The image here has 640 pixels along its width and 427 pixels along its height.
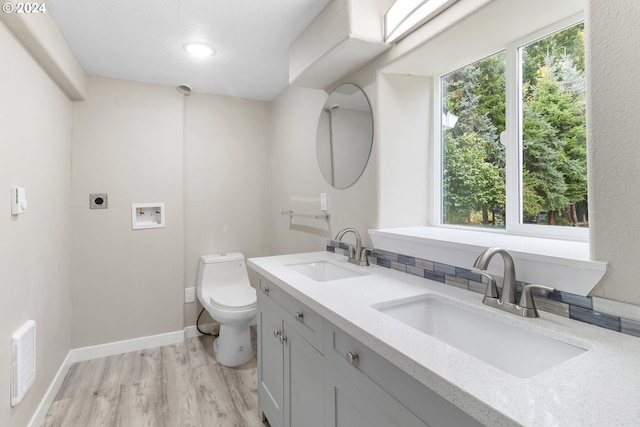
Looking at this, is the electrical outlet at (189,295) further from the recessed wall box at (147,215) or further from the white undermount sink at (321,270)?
the white undermount sink at (321,270)

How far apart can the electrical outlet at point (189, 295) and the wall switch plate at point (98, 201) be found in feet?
3.04

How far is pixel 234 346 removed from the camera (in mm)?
2326

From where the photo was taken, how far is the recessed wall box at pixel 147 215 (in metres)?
2.53

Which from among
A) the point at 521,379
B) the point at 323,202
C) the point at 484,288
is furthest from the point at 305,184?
the point at 521,379

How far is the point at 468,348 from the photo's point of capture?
103 cm

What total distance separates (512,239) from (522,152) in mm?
376

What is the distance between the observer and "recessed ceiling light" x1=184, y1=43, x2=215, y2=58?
6.38 feet

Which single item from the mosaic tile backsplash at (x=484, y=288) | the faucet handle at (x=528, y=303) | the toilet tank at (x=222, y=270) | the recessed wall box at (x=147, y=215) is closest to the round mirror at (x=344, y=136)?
the mosaic tile backsplash at (x=484, y=288)

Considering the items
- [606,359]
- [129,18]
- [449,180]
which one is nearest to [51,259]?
[129,18]

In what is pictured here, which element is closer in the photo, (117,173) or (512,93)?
(512,93)

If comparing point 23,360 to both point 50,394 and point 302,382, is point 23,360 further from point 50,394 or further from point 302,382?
point 302,382

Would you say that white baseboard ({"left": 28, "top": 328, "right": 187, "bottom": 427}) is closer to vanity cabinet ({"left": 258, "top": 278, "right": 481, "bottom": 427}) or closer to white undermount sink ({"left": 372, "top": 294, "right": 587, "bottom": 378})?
vanity cabinet ({"left": 258, "top": 278, "right": 481, "bottom": 427})

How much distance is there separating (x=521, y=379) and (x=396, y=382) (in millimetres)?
275

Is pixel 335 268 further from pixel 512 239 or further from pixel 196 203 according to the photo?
pixel 196 203
